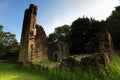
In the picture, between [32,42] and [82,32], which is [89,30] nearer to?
[82,32]

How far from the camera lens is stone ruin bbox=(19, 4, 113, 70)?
607 inches

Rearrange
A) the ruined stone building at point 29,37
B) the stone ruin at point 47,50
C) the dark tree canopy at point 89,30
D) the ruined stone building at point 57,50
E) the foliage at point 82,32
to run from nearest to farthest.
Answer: the stone ruin at point 47,50 < the ruined stone building at point 29,37 < the ruined stone building at point 57,50 < the dark tree canopy at point 89,30 < the foliage at point 82,32

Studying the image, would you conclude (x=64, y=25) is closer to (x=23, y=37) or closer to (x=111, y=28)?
(x=111, y=28)

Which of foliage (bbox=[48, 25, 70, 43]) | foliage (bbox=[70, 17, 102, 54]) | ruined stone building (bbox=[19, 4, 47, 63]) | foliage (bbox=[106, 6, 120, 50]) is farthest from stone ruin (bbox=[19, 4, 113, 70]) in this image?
foliage (bbox=[48, 25, 70, 43])

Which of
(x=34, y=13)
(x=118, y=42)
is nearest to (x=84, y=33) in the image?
(x=118, y=42)

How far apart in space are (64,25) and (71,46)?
20220 millimetres

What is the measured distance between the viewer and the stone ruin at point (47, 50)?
15406mm

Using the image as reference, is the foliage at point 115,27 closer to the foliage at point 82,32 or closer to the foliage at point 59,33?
the foliage at point 82,32

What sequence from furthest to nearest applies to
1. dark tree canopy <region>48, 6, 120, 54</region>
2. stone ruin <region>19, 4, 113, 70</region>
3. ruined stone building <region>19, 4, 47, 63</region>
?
dark tree canopy <region>48, 6, 120, 54</region> → ruined stone building <region>19, 4, 47, 63</region> → stone ruin <region>19, 4, 113, 70</region>

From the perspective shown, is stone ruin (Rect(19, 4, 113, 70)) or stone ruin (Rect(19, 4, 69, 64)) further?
stone ruin (Rect(19, 4, 69, 64))

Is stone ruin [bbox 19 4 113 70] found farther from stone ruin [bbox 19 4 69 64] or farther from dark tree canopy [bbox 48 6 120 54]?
dark tree canopy [bbox 48 6 120 54]

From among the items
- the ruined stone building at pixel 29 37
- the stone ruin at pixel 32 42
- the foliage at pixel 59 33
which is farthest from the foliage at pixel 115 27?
the foliage at pixel 59 33

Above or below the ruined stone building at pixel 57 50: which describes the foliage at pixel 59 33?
above

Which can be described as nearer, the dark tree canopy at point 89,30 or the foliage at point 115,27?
the foliage at point 115,27
